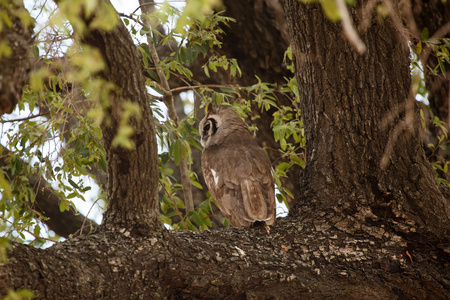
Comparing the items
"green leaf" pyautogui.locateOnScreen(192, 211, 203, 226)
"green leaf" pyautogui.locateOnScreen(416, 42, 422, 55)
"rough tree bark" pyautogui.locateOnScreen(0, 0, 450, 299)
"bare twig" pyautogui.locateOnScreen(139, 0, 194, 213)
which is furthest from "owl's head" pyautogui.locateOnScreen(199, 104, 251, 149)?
"green leaf" pyautogui.locateOnScreen(416, 42, 422, 55)

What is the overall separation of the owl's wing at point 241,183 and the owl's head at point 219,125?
11.5 inches

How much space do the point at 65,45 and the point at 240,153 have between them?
68.2 inches

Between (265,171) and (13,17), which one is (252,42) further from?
(13,17)

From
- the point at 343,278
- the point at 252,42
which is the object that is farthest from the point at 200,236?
the point at 252,42

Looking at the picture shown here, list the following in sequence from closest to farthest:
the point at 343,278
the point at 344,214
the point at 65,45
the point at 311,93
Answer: the point at 65,45 < the point at 343,278 < the point at 344,214 < the point at 311,93

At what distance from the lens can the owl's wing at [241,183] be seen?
358 centimetres

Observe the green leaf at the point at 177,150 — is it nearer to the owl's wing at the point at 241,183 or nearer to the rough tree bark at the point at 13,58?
the owl's wing at the point at 241,183

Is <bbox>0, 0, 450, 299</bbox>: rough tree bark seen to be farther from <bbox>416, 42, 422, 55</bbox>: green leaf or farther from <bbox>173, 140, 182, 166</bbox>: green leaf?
<bbox>173, 140, 182, 166</bbox>: green leaf

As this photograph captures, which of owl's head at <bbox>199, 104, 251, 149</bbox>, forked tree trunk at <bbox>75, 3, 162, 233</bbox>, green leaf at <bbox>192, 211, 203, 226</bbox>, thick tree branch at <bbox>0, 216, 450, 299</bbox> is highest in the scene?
owl's head at <bbox>199, 104, 251, 149</bbox>

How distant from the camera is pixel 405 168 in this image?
338 cm

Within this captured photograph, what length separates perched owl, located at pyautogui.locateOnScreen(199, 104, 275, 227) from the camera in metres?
3.59

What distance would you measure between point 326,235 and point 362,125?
2.49 ft

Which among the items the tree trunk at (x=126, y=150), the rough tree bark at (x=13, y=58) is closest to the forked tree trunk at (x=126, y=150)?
the tree trunk at (x=126, y=150)

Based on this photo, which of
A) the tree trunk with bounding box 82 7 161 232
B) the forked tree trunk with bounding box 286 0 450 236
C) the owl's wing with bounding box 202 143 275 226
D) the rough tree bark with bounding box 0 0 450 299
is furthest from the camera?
the owl's wing with bounding box 202 143 275 226
